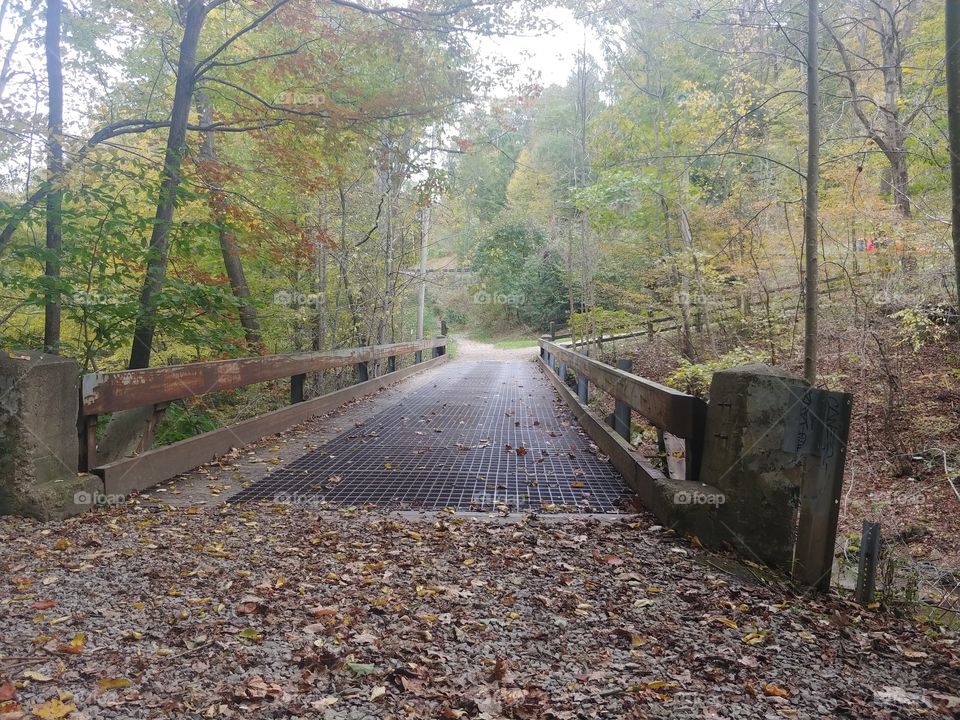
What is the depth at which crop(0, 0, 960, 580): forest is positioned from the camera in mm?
6617

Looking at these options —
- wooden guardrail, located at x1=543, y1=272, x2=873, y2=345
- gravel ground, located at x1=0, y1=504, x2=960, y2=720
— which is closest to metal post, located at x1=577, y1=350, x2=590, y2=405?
wooden guardrail, located at x1=543, y1=272, x2=873, y2=345

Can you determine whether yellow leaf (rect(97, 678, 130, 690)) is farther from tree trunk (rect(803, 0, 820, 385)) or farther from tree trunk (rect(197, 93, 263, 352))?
tree trunk (rect(197, 93, 263, 352))

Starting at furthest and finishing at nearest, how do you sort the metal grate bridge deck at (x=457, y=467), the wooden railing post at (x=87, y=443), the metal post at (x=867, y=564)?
the metal grate bridge deck at (x=457, y=467), the wooden railing post at (x=87, y=443), the metal post at (x=867, y=564)

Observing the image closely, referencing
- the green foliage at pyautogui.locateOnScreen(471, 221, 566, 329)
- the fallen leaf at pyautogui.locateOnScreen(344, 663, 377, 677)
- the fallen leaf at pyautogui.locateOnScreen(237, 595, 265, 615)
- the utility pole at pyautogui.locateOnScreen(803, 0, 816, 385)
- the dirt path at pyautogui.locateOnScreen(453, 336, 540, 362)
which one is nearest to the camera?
the fallen leaf at pyautogui.locateOnScreen(344, 663, 377, 677)

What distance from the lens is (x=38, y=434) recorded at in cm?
375

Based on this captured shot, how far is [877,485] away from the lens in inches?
320

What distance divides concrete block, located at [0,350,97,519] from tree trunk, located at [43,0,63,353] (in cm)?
239

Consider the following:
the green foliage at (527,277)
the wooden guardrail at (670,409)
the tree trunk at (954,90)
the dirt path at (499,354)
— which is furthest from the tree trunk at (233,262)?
the green foliage at (527,277)

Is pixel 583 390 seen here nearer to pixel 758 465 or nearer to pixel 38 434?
pixel 758 465

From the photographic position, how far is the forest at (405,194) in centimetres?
662

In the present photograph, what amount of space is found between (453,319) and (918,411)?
40769mm

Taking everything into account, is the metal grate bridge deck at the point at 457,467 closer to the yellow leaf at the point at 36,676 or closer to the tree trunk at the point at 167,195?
the tree trunk at the point at 167,195

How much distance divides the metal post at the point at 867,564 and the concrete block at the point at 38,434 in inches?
191

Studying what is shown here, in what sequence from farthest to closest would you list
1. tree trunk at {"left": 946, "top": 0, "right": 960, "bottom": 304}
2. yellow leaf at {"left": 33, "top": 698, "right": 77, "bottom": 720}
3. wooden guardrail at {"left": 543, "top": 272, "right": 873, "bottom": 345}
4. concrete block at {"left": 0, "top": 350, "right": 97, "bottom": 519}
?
1. wooden guardrail at {"left": 543, "top": 272, "right": 873, "bottom": 345}
2. tree trunk at {"left": 946, "top": 0, "right": 960, "bottom": 304}
3. concrete block at {"left": 0, "top": 350, "right": 97, "bottom": 519}
4. yellow leaf at {"left": 33, "top": 698, "right": 77, "bottom": 720}
